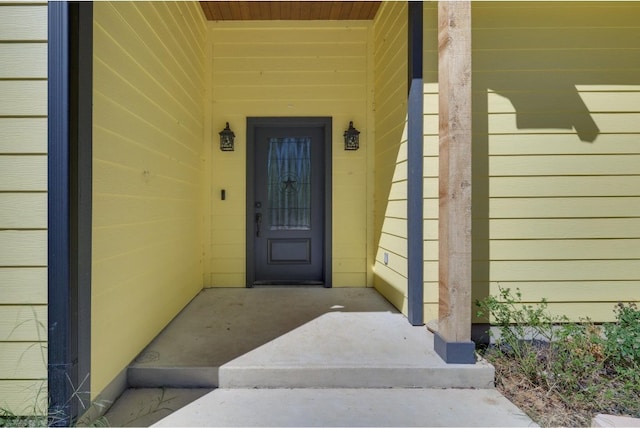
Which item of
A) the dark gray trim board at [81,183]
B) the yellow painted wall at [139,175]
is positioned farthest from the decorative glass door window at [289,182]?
the dark gray trim board at [81,183]

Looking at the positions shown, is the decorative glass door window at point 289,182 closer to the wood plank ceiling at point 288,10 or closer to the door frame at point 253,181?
the door frame at point 253,181

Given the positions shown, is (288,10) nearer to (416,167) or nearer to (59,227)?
(416,167)

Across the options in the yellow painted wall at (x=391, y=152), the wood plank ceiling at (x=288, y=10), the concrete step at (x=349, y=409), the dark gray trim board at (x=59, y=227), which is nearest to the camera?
the dark gray trim board at (x=59, y=227)

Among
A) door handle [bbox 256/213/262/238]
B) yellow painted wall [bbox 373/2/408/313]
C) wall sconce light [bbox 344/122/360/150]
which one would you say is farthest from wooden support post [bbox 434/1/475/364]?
door handle [bbox 256/213/262/238]

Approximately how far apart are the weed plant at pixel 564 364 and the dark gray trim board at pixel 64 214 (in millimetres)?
2307

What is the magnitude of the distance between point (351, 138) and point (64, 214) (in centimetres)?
304

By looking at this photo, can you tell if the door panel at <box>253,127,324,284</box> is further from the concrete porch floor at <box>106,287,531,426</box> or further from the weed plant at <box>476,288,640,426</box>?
the weed plant at <box>476,288,640,426</box>

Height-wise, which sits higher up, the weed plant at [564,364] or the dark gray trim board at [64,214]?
the dark gray trim board at [64,214]

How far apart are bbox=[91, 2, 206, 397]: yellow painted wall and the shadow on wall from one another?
245 centimetres

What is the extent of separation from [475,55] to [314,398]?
276 cm

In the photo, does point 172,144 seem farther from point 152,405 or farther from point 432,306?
point 432,306

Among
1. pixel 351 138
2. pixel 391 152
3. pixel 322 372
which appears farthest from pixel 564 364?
pixel 351 138

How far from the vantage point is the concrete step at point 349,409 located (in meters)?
1.71

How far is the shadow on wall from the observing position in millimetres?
2656
